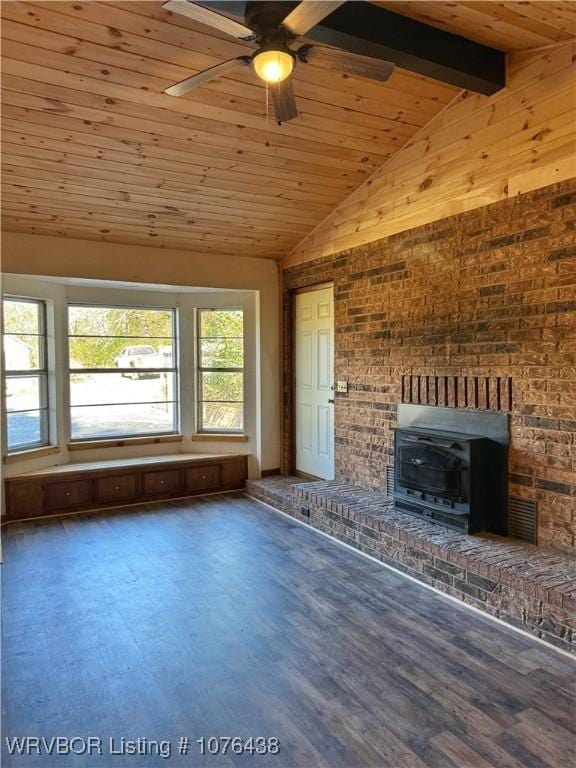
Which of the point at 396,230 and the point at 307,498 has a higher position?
the point at 396,230

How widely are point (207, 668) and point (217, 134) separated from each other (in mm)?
3392

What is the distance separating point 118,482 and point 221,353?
1.80m

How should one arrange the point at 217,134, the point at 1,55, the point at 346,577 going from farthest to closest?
1. the point at 217,134
2. the point at 346,577
3. the point at 1,55

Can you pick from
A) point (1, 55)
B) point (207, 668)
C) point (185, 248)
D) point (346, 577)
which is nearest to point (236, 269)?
point (185, 248)

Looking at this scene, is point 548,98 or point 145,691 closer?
point 145,691

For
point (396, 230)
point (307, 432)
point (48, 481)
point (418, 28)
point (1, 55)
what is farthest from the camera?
point (307, 432)

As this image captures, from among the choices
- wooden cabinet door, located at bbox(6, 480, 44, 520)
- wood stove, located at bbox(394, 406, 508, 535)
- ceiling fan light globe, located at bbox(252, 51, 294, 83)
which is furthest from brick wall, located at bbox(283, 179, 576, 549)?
wooden cabinet door, located at bbox(6, 480, 44, 520)

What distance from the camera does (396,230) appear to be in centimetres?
426

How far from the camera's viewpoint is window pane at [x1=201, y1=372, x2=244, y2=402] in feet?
19.5

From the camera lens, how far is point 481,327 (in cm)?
354

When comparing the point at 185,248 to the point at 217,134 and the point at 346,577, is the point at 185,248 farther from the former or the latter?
the point at 346,577

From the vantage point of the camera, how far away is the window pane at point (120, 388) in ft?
17.8

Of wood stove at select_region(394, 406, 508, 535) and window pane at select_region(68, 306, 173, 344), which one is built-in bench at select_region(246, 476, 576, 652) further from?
window pane at select_region(68, 306, 173, 344)

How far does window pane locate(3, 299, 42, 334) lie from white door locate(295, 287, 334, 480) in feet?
8.72
